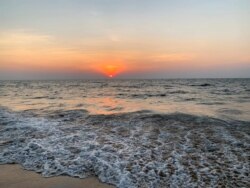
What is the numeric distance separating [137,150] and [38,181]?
267 centimetres

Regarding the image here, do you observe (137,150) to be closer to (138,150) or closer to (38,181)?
(138,150)

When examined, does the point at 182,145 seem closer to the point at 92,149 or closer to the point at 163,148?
the point at 163,148

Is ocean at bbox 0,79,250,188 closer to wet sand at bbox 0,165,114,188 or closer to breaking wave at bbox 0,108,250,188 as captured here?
breaking wave at bbox 0,108,250,188

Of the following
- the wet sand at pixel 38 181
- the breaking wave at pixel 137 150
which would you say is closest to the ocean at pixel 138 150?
the breaking wave at pixel 137 150

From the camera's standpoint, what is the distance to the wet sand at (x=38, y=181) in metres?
4.79

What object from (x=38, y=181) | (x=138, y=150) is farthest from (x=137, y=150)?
(x=38, y=181)

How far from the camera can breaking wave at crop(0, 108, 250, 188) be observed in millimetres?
5169

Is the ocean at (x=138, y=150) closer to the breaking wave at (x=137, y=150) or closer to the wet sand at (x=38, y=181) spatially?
the breaking wave at (x=137, y=150)

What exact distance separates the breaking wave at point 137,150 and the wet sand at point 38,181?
8.2 inches

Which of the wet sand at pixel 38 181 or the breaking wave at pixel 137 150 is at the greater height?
the breaking wave at pixel 137 150

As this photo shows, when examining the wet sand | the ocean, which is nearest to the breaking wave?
the ocean

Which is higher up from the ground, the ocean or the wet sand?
the ocean

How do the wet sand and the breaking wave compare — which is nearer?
the wet sand

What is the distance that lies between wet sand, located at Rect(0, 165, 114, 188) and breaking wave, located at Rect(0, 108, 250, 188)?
0.21 meters
